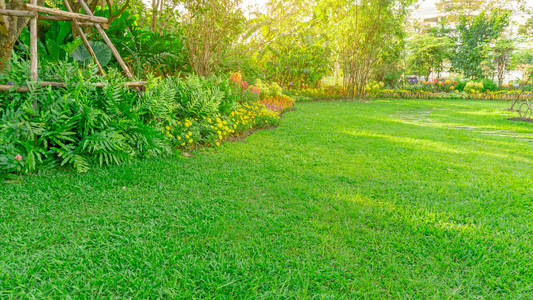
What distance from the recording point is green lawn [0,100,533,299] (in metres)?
1.67

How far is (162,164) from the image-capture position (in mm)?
3555

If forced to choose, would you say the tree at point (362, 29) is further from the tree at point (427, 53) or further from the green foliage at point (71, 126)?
the green foliage at point (71, 126)

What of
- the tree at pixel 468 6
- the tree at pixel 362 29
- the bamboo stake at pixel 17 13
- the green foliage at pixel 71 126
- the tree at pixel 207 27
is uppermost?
the tree at pixel 468 6

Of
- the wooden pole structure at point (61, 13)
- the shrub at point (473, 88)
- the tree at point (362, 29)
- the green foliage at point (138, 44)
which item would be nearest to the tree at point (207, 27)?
the green foliage at point (138, 44)

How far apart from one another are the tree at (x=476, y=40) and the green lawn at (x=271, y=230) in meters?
22.2

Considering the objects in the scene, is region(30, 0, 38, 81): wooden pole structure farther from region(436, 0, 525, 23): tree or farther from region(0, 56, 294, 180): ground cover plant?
region(436, 0, 525, 23): tree

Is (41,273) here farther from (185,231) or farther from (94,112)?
(94,112)

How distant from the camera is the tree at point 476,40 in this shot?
68.3ft

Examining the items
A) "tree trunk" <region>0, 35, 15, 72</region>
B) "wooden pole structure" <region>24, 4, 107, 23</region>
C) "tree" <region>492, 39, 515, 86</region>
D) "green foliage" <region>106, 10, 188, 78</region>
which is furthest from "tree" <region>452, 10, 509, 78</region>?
"tree trunk" <region>0, 35, 15, 72</region>

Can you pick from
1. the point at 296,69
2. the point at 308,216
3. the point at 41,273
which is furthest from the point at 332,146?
the point at 296,69

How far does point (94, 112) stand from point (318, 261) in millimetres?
2748

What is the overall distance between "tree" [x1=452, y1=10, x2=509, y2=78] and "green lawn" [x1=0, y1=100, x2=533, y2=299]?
22.2 meters

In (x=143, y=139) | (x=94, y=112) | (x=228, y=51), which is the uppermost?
(x=228, y=51)

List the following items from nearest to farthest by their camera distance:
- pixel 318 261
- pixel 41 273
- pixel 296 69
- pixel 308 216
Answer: pixel 41 273 → pixel 318 261 → pixel 308 216 → pixel 296 69
